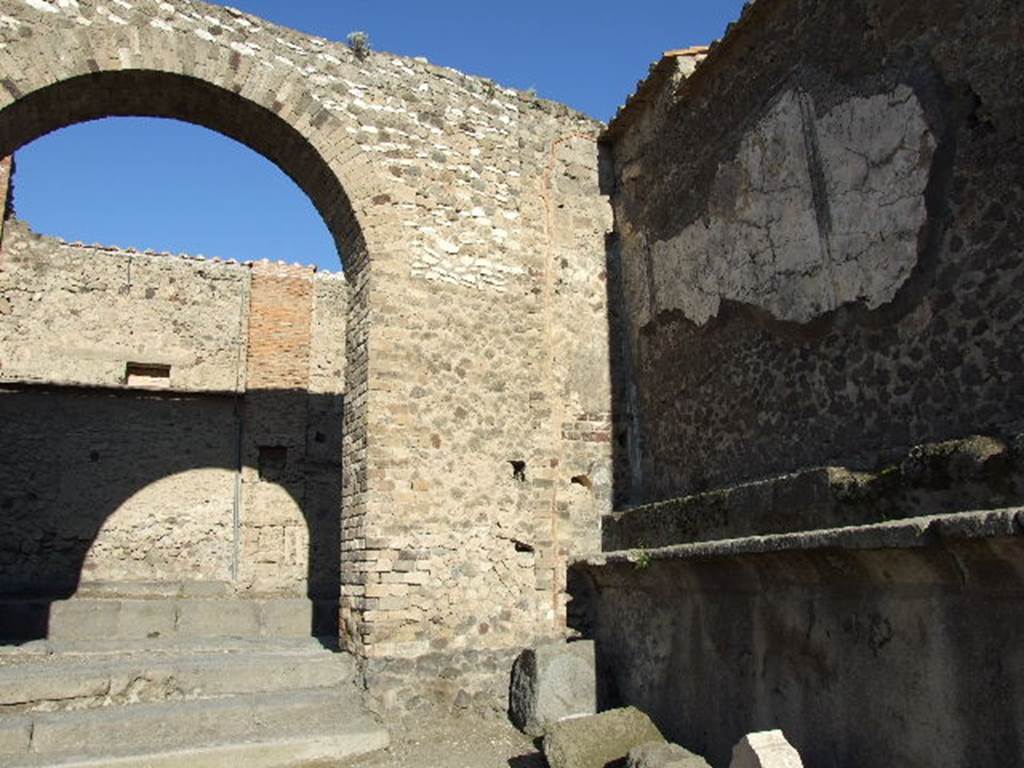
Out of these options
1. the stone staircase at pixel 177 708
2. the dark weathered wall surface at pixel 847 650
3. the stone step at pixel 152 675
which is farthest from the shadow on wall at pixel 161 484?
the dark weathered wall surface at pixel 847 650

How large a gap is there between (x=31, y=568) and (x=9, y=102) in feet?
23.4

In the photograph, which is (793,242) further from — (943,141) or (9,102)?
(9,102)

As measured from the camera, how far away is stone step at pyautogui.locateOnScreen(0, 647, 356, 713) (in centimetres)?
547

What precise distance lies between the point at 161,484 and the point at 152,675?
6369mm

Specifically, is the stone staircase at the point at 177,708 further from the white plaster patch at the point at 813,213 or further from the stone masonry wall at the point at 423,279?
the white plaster patch at the point at 813,213

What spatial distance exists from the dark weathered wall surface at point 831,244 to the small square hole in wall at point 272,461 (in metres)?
6.57

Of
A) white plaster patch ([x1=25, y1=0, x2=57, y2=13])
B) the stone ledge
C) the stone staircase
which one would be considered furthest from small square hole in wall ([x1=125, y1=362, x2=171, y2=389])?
the stone ledge

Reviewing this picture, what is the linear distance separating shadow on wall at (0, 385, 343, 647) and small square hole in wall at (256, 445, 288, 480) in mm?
15

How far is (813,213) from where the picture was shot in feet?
17.6

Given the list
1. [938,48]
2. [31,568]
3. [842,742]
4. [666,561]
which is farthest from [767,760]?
[31,568]

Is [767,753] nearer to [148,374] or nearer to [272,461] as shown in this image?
[272,461]

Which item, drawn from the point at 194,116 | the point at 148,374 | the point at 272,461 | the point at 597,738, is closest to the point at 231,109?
the point at 194,116

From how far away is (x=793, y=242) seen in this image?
18.1ft

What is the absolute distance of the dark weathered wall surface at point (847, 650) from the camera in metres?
3.31
